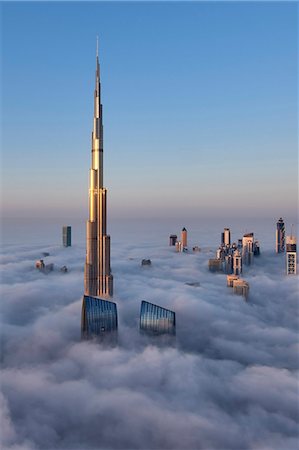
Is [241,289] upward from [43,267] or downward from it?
downward

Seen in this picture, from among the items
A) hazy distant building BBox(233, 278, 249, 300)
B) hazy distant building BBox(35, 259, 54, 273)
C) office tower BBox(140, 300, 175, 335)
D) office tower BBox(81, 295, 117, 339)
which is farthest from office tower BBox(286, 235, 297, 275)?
hazy distant building BBox(35, 259, 54, 273)

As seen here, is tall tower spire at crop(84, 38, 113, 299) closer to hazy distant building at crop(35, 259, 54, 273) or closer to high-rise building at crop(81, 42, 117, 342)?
high-rise building at crop(81, 42, 117, 342)

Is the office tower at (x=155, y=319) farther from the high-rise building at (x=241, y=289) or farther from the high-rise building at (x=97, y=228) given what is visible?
the high-rise building at (x=241, y=289)

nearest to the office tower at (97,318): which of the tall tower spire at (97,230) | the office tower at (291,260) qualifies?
the tall tower spire at (97,230)

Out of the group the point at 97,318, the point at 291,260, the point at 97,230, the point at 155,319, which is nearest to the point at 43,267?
the point at 97,230

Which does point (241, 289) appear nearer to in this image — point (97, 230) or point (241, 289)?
point (241, 289)
